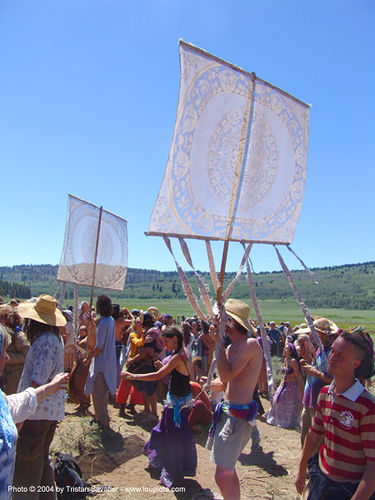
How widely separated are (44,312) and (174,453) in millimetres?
2234

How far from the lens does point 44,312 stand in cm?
320

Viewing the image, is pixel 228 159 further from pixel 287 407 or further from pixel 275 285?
pixel 275 285

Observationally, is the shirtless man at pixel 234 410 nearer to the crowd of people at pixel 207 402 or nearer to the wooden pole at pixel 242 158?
the crowd of people at pixel 207 402

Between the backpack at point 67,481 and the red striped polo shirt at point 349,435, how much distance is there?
2475mm

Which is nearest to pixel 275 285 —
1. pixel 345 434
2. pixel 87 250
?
pixel 87 250

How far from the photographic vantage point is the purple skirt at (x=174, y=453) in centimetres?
416

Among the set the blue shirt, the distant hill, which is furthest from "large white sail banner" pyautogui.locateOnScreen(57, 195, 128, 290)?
the distant hill

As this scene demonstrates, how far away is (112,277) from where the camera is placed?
9906 mm

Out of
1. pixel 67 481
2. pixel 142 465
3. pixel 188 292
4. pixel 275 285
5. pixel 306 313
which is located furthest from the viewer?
pixel 275 285

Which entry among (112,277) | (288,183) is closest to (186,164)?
(288,183)

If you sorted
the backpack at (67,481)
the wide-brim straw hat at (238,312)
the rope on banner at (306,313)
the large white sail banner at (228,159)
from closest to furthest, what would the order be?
the wide-brim straw hat at (238,312) < the backpack at (67,481) < the large white sail banner at (228,159) < the rope on banner at (306,313)

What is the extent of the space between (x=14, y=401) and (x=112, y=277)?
795cm

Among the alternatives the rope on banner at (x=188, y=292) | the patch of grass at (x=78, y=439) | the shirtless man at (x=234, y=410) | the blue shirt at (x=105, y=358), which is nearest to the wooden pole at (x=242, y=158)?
the rope on banner at (x=188, y=292)

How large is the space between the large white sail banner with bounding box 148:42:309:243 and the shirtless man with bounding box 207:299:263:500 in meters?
1.46
